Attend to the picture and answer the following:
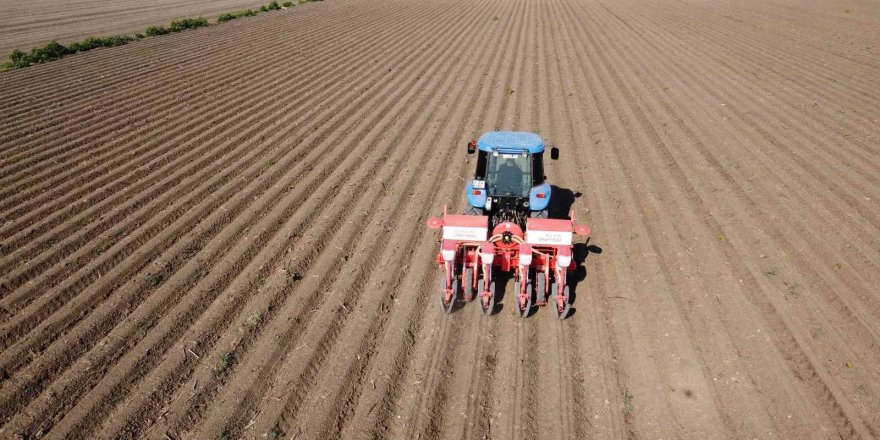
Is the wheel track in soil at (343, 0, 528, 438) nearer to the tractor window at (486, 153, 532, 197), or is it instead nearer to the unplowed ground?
the unplowed ground

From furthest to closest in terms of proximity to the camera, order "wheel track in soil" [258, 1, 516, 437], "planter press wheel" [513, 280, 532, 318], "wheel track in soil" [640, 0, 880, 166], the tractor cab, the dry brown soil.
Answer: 1. the dry brown soil
2. "wheel track in soil" [640, 0, 880, 166]
3. the tractor cab
4. "planter press wheel" [513, 280, 532, 318]
5. "wheel track in soil" [258, 1, 516, 437]

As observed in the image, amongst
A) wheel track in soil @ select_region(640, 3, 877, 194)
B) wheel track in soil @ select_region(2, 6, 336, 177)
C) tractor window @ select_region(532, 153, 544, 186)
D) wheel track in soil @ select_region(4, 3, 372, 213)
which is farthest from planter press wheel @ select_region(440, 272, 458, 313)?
wheel track in soil @ select_region(2, 6, 336, 177)

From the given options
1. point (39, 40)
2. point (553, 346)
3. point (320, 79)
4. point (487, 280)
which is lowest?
point (553, 346)

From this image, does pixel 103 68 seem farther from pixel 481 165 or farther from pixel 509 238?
pixel 509 238

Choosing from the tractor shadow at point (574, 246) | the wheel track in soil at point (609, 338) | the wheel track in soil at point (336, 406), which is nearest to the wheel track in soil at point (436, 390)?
the wheel track in soil at point (336, 406)

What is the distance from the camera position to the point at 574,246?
23.6 feet

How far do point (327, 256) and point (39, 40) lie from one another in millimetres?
21807

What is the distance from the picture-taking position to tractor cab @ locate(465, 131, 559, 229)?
20.9ft

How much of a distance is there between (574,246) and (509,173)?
62.5 inches

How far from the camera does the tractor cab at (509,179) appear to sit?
20.9 ft

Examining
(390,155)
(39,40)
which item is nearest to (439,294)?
(390,155)

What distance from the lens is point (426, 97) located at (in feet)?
47.0

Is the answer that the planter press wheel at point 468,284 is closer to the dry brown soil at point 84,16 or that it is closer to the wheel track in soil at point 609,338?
the wheel track in soil at point 609,338

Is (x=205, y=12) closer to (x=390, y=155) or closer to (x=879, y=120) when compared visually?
(x=390, y=155)
